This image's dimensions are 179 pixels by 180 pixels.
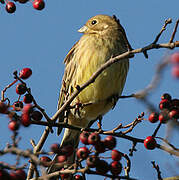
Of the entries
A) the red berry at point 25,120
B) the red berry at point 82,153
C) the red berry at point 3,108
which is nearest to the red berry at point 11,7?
the red berry at point 3,108

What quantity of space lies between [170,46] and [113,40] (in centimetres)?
293

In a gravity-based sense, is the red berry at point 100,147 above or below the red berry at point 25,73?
below

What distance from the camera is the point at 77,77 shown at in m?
4.97

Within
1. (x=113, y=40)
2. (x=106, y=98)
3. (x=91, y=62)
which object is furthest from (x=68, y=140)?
(x=113, y=40)

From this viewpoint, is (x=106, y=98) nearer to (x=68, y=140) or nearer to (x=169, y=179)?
(x=68, y=140)

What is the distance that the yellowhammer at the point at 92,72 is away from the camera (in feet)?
15.6

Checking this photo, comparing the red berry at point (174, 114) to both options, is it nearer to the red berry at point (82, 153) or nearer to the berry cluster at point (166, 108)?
the berry cluster at point (166, 108)

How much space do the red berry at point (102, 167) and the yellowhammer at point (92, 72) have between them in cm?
207

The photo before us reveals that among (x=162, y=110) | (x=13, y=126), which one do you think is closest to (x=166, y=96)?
(x=162, y=110)

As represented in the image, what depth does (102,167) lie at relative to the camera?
7.78ft

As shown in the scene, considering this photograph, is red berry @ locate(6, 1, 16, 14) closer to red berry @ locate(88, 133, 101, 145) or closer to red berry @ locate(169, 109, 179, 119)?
red berry @ locate(88, 133, 101, 145)

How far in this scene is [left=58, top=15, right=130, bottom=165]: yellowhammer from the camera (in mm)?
4766

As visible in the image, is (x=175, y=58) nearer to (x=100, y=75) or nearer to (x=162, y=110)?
(x=162, y=110)

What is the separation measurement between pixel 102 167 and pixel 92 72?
2505 mm
